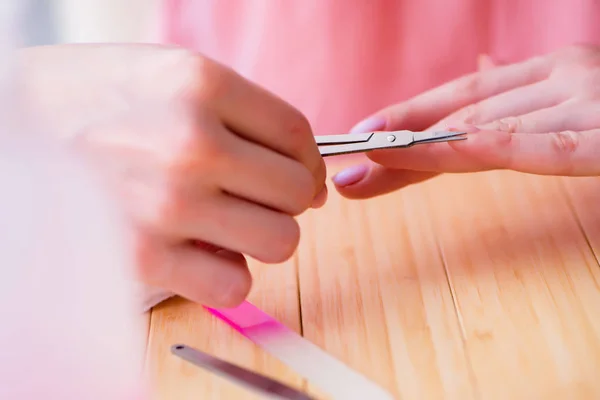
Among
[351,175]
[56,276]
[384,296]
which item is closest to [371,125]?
[351,175]

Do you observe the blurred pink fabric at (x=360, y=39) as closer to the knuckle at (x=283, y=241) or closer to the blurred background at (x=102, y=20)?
the blurred background at (x=102, y=20)

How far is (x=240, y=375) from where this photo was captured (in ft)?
1.34

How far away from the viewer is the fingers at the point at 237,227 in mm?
385

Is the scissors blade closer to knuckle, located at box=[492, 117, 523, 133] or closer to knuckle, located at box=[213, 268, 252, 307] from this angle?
knuckle, located at box=[213, 268, 252, 307]

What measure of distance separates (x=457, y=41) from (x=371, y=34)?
0.28ft

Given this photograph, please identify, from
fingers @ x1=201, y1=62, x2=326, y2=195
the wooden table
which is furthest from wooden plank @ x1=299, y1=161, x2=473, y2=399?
fingers @ x1=201, y1=62, x2=326, y2=195

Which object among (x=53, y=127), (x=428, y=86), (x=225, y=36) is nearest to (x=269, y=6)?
(x=225, y=36)

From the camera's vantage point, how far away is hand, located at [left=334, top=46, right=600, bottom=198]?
0.51m

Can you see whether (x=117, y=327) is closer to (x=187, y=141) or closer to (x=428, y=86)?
(x=187, y=141)

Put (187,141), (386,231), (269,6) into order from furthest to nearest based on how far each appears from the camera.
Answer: (269,6), (386,231), (187,141)

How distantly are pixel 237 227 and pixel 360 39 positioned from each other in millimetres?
322

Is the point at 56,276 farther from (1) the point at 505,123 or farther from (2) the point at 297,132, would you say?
(1) the point at 505,123

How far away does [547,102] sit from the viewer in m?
0.60

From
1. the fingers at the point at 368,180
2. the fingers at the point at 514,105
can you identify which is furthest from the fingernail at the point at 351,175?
the fingers at the point at 514,105
